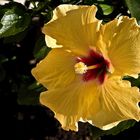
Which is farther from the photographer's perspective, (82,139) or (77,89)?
(82,139)

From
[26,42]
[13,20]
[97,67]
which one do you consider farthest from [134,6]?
[26,42]

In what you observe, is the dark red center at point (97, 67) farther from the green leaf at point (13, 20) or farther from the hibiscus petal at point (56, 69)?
the green leaf at point (13, 20)

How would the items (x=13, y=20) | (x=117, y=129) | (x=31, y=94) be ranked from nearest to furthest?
(x=117, y=129)
(x=13, y=20)
(x=31, y=94)

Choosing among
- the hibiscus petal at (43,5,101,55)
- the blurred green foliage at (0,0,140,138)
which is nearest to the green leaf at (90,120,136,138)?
the blurred green foliage at (0,0,140,138)

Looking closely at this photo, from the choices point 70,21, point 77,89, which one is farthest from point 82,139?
point 70,21

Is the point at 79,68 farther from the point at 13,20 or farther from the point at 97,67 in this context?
the point at 13,20

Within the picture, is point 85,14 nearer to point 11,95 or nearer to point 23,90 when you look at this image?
point 23,90

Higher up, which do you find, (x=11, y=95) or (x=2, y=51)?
(x=2, y=51)
